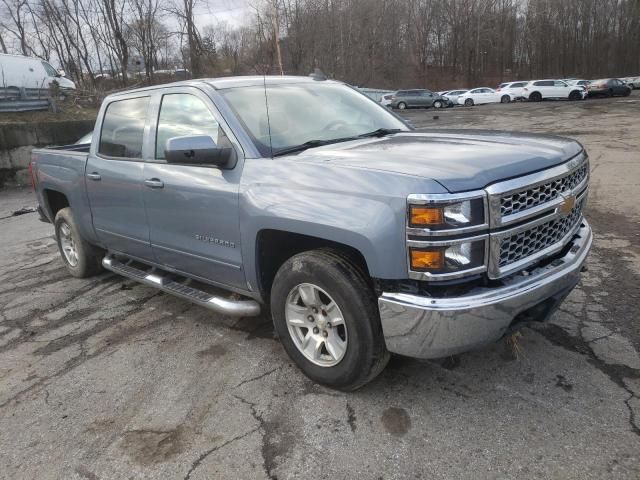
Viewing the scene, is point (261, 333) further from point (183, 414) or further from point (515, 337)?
point (515, 337)

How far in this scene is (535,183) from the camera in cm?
261

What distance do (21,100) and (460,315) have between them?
1644 cm

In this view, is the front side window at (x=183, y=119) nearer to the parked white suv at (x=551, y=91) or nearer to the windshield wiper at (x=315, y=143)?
the windshield wiper at (x=315, y=143)

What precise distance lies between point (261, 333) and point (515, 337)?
1.84 meters

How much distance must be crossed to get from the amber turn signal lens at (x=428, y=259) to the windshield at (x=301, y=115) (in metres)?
1.28

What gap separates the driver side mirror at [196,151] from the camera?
3.11 meters

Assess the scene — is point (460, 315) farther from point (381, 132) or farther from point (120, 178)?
point (120, 178)

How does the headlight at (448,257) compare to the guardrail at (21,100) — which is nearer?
the headlight at (448,257)

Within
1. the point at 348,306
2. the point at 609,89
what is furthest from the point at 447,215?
the point at 609,89

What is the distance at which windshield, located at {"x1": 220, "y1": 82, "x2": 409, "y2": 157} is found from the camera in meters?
3.38

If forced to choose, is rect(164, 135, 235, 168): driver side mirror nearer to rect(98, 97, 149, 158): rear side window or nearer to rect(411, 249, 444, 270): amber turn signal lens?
rect(98, 97, 149, 158): rear side window

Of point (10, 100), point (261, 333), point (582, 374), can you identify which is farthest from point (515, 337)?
point (10, 100)

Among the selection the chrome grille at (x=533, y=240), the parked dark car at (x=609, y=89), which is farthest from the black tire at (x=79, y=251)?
the parked dark car at (x=609, y=89)

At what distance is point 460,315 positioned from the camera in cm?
239
